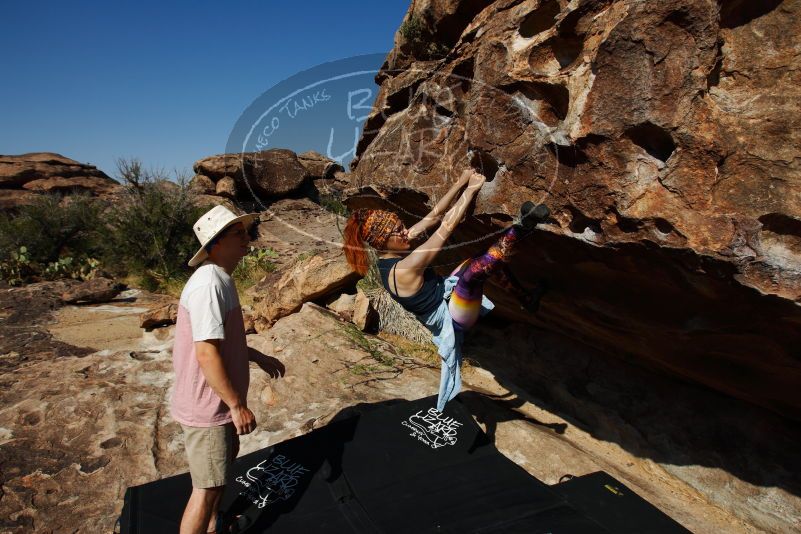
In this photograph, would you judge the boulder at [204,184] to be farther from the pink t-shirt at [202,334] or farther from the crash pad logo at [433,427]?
the pink t-shirt at [202,334]

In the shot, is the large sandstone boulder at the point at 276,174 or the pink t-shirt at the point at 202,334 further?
the large sandstone boulder at the point at 276,174

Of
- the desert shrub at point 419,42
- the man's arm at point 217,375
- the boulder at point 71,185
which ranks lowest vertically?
the man's arm at point 217,375

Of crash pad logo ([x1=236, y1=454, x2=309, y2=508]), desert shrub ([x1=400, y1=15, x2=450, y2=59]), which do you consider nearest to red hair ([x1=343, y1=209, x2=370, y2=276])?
crash pad logo ([x1=236, y1=454, x2=309, y2=508])

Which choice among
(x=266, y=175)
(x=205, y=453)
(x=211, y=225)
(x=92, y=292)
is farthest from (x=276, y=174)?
(x=205, y=453)

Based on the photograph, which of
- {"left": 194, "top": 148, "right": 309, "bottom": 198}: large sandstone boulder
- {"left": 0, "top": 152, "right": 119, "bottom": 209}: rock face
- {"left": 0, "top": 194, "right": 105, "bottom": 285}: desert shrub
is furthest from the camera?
{"left": 0, "top": 152, "right": 119, "bottom": 209}: rock face

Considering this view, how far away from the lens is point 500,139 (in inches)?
109

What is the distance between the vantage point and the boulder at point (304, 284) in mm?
5898

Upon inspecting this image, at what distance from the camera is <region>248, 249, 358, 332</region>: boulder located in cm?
590

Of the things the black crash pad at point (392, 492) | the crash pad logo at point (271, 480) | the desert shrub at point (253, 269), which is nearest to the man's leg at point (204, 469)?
the black crash pad at point (392, 492)

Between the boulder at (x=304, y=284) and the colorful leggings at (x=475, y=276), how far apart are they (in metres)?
3.17

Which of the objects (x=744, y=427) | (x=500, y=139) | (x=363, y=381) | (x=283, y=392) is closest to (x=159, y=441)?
(x=283, y=392)

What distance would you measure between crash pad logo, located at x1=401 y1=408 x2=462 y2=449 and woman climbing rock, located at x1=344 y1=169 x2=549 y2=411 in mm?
296

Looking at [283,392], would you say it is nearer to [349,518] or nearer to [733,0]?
[349,518]

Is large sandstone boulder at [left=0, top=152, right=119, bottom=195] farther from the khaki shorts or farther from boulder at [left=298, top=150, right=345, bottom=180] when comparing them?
the khaki shorts
